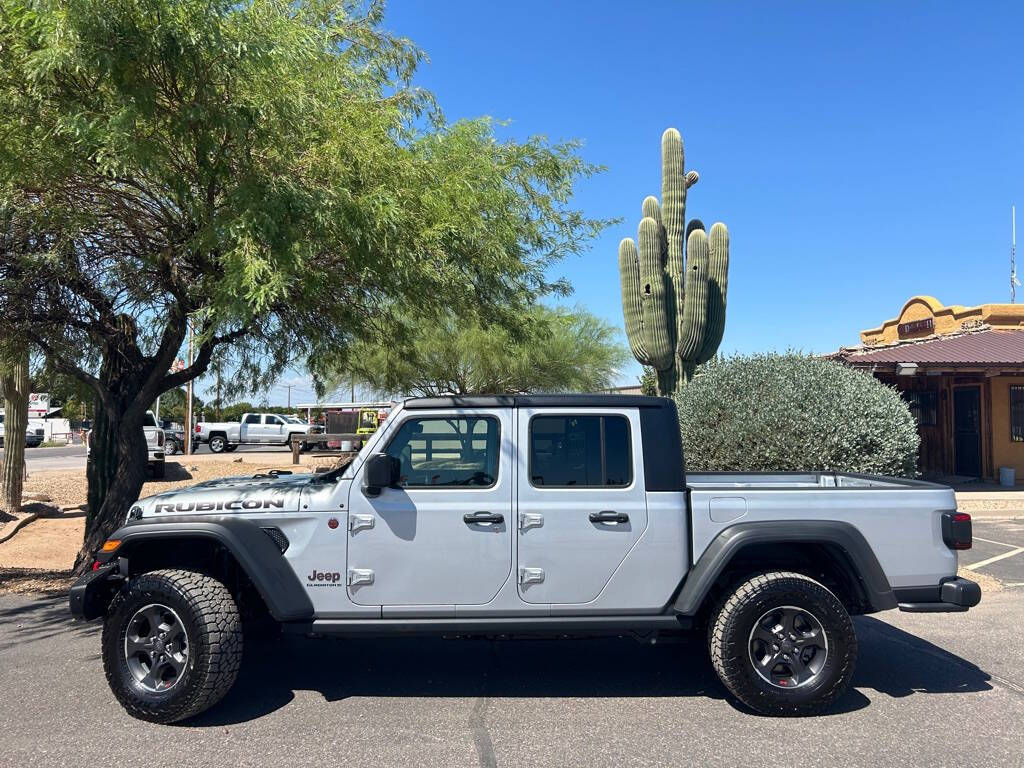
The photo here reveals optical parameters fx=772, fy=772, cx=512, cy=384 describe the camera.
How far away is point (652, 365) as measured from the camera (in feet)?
60.2

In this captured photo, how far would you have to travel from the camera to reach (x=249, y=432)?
3859 cm

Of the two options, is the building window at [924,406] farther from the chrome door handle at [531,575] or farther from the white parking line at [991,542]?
the chrome door handle at [531,575]

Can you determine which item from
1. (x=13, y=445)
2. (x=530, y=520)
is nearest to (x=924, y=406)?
(x=530, y=520)

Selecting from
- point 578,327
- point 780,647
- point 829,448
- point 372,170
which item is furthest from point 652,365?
point 780,647

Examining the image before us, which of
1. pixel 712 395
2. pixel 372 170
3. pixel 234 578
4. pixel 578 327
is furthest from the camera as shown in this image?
pixel 578 327

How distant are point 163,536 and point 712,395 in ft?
23.4

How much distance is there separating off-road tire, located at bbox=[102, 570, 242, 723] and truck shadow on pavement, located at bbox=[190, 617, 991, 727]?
7.2 inches

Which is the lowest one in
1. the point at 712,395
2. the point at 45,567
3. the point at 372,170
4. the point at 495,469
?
the point at 45,567

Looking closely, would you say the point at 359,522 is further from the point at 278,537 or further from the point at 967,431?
the point at 967,431

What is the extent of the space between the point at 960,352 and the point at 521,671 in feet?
48.0

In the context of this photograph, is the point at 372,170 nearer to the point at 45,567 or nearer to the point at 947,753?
the point at 947,753

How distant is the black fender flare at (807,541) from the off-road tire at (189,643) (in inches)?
99.0

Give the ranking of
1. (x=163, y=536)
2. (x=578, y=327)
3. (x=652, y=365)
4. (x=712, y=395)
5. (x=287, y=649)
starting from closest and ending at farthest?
(x=163, y=536), (x=287, y=649), (x=712, y=395), (x=652, y=365), (x=578, y=327)

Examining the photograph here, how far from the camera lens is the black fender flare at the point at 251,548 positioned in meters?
4.25
